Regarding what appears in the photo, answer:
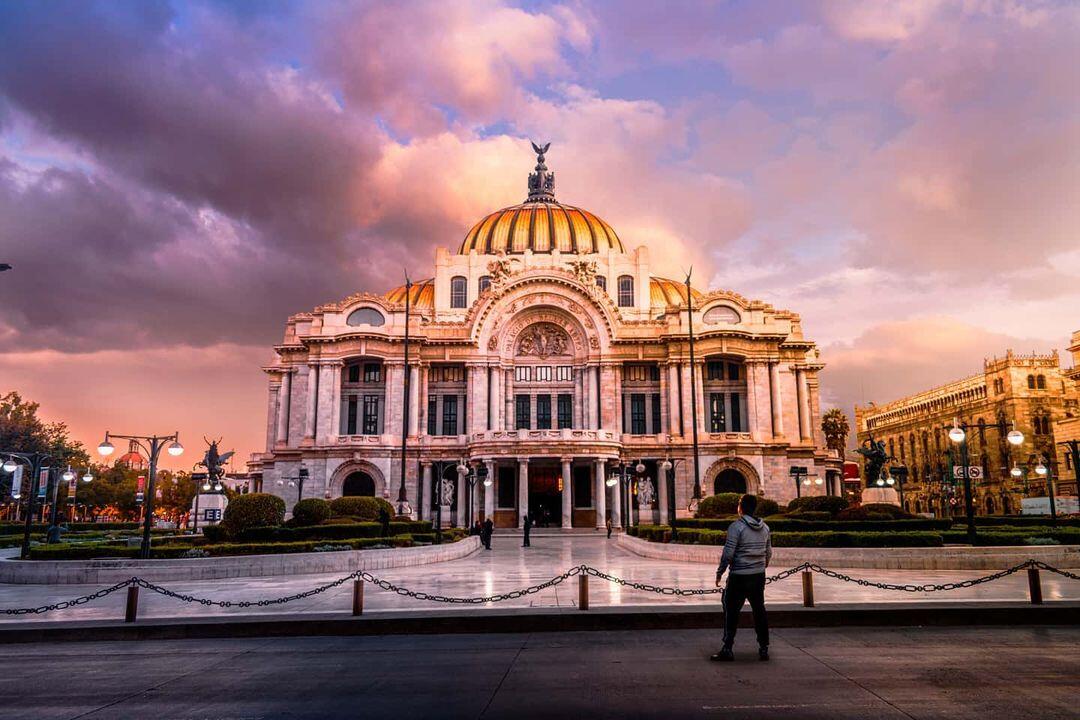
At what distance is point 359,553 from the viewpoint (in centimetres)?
2697

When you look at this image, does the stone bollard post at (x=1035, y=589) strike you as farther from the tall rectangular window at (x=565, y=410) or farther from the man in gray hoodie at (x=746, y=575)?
the tall rectangular window at (x=565, y=410)

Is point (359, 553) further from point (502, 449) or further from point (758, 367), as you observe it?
point (758, 367)

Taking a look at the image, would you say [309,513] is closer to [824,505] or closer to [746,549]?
[824,505]

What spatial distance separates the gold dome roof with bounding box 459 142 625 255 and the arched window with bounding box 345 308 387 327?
15.3m

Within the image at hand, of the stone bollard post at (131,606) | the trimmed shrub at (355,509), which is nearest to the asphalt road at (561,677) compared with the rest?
the stone bollard post at (131,606)

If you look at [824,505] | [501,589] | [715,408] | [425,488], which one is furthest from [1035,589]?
[425,488]

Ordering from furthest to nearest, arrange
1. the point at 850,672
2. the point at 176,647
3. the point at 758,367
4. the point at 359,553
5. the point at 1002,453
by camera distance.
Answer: the point at 1002,453, the point at 758,367, the point at 359,553, the point at 176,647, the point at 850,672

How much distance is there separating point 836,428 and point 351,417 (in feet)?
185

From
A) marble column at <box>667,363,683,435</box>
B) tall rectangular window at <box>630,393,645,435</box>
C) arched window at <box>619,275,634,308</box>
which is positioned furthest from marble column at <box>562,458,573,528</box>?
arched window at <box>619,275,634,308</box>

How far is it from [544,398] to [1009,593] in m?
50.4

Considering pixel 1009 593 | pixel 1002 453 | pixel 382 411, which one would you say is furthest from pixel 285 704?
pixel 1002 453

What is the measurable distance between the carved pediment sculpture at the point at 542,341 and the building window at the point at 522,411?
3865mm

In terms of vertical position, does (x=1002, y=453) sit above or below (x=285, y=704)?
above

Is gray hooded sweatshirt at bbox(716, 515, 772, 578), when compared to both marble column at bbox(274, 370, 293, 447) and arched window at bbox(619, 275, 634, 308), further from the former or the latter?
arched window at bbox(619, 275, 634, 308)
